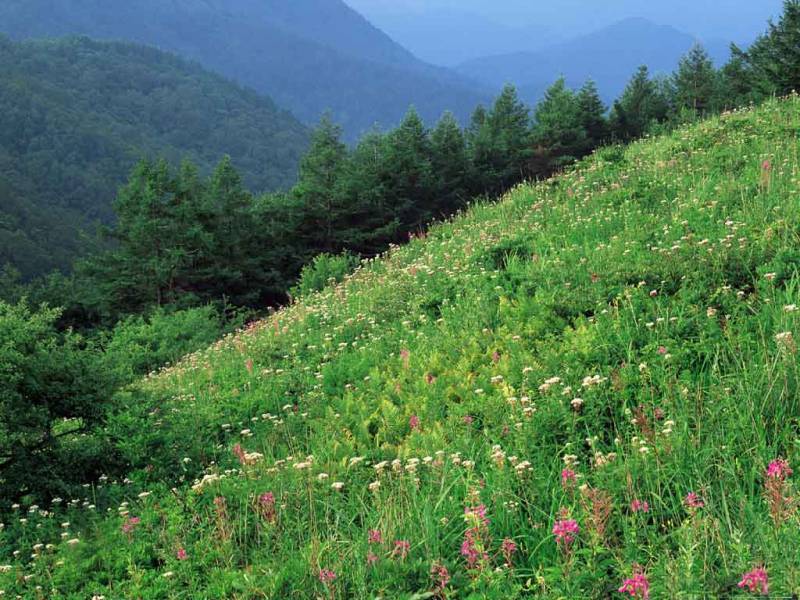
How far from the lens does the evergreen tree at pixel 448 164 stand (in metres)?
43.0

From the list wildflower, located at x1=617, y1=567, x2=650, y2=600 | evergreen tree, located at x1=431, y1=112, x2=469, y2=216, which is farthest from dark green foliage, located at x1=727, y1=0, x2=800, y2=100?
wildflower, located at x1=617, y1=567, x2=650, y2=600

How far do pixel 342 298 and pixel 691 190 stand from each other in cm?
493

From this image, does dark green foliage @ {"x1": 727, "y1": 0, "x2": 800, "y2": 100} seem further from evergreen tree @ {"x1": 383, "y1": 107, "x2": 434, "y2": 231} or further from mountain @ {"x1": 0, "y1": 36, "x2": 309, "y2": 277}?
mountain @ {"x1": 0, "y1": 36, "x2": 309, "y2": 277}

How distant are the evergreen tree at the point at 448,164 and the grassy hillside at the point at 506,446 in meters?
35.2

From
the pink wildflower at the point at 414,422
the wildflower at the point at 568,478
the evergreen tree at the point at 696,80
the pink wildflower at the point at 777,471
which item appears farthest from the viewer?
the evergreen tree at the point at 696,80

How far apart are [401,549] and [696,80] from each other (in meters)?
64.1

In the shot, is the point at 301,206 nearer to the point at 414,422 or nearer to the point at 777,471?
the point at 414,422

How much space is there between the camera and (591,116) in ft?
155

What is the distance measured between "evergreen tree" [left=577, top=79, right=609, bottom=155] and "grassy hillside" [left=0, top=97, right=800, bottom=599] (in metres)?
40.3

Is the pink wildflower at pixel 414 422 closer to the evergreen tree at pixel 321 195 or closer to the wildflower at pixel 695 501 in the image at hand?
the wildflower at pixel 695 501

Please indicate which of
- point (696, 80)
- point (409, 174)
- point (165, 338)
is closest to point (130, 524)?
point (165, 338)

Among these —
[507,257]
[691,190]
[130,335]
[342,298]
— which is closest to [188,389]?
[342,298]

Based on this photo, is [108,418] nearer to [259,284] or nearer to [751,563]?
[751,563]

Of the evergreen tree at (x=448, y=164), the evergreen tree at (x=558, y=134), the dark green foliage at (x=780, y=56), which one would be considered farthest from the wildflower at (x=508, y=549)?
the evergreen tree at (x=558, y=134)
